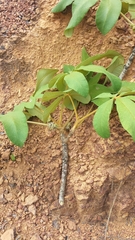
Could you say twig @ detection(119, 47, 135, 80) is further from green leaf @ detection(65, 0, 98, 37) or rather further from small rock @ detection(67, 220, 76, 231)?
small rock @ detection(67, 220, 76, 231)

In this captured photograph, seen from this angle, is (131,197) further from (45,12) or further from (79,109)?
(45,12)

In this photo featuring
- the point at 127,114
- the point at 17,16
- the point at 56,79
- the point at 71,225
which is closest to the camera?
the point at 127,114

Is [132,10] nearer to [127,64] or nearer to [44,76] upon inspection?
[127,64]

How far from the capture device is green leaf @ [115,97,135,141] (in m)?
0.90

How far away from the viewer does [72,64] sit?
51.2 inches

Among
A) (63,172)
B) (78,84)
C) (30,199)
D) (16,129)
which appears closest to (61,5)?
(78,84)

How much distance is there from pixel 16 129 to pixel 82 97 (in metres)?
0.30

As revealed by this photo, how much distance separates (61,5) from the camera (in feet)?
4.06

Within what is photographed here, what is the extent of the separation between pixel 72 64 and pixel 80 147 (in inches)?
15.3

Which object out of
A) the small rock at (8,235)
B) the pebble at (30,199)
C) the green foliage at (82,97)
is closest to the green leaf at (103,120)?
the green foliage at (82,97)

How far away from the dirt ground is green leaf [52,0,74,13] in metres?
0.05

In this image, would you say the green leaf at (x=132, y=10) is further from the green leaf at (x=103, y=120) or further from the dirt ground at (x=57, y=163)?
the green leaf at (x=103, y=120)

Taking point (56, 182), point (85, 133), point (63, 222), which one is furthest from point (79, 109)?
point (63, 222)

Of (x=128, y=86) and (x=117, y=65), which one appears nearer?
(x=128, y=86)
